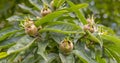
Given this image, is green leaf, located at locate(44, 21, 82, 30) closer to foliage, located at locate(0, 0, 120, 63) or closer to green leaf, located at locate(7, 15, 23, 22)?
foliage, located at locate(0, 0, 120, 63)

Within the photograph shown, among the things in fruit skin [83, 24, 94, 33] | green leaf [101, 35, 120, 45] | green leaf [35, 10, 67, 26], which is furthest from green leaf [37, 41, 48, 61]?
green leaf [101, 35, 120, 45]

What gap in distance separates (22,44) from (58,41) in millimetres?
188

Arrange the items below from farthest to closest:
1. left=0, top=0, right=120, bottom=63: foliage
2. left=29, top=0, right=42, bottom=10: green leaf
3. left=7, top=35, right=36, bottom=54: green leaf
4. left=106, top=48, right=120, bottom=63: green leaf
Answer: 1. left=29, top=0, right=42, bottom=10: green leaf
2. left=106, top=48, right=120, bottom=63: green leaf
3. left=0, top=0, right=120, bottom=63: foliage
4. left=7, top=35, right=36, bottom=54: green leaf

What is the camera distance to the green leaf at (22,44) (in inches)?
63.8

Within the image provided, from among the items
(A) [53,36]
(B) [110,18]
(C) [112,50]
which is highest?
(A) [53,36]

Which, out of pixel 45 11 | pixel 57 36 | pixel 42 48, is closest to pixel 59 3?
pixel 45 11

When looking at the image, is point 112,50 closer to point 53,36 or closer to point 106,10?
point 53,36

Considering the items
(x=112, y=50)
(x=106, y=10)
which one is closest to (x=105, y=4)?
(x=106, y=10)

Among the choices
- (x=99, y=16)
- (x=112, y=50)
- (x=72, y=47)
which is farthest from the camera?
(x=99, y=16)

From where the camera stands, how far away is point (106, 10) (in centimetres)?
362

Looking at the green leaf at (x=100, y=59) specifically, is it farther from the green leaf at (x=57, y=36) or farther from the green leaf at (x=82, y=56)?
the green leaf at (x=57, y=36)

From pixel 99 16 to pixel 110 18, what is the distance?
143mm

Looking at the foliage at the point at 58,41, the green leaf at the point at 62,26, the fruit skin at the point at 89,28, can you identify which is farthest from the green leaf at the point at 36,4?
the fruit skin at the point at 89,28

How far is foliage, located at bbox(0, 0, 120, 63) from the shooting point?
5.65 ft
